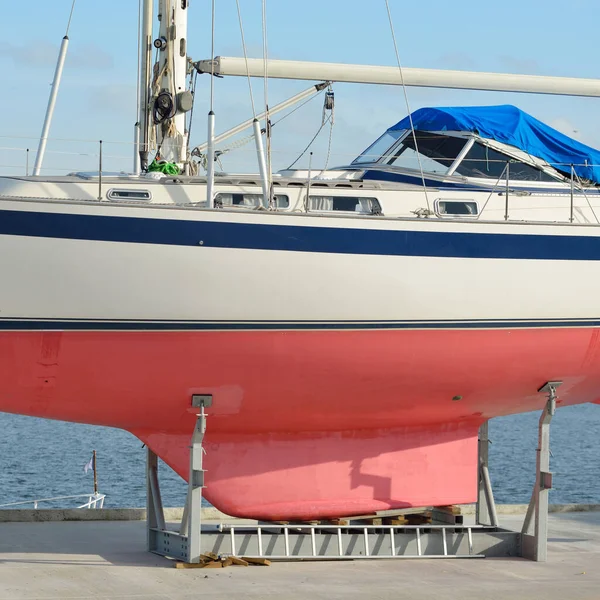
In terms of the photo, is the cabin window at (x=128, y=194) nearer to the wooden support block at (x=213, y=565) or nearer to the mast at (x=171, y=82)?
the mast at (x=171, y=82)

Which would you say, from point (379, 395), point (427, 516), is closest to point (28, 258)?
point (379, 395)

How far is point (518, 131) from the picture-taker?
41.8 feet

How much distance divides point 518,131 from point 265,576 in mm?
5863

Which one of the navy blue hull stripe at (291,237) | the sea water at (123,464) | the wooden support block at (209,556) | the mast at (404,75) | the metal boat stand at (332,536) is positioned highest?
the mast at (404,75)

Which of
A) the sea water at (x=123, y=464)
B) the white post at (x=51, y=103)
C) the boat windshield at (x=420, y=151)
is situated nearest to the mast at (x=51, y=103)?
the white post at (x=51, y=103)

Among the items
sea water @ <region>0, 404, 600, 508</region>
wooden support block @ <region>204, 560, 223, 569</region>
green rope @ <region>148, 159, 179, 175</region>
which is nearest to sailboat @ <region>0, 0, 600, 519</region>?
green rope @ <region>148, 159, 179, 175</region>

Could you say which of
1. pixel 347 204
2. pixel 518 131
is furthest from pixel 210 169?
pixel 518 131

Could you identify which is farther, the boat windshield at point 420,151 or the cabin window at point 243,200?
the boat windshield at point 420,151

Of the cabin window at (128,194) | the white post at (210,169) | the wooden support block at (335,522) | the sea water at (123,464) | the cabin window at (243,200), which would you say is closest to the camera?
the white post at (210,169)

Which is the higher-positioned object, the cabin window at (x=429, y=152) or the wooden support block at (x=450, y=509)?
the cabin window at (x=429, y=152)

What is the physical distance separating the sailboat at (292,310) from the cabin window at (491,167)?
0.23 feet

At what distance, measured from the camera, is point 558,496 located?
3022 centimetres

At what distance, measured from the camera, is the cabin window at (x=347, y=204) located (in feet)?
36.2

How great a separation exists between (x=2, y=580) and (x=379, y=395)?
12.7 feet
